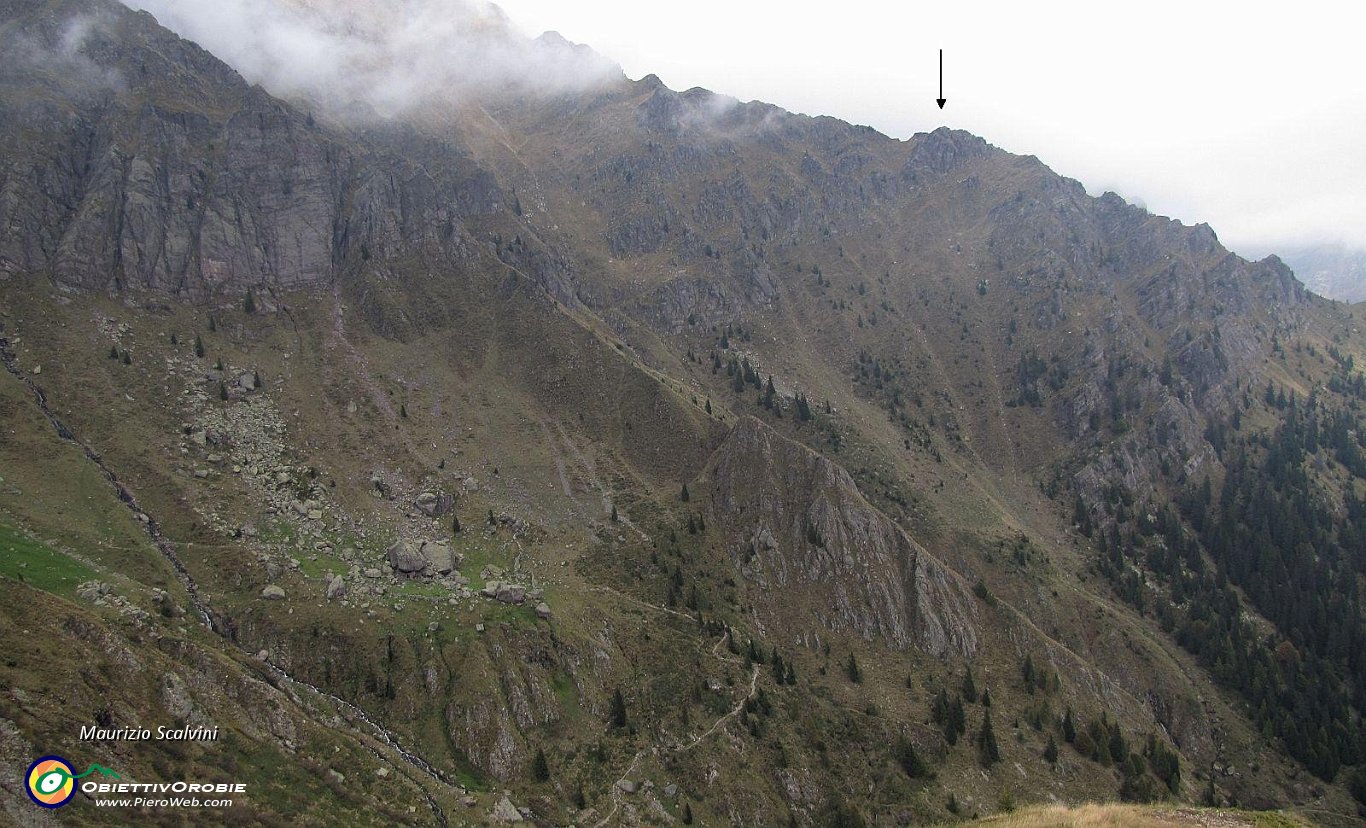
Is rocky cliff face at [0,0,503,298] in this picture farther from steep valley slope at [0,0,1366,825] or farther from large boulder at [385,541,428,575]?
large boulder at [385,541,428,575]

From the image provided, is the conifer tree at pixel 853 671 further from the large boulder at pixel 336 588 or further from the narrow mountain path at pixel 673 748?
the large boulder at pixel 336 588

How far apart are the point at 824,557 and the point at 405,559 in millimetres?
69706

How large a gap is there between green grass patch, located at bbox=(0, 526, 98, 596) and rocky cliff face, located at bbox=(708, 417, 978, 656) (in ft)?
296

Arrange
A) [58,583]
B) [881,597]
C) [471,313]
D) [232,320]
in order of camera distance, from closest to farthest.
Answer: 1. [58,583]
2. [881,597]
3. [232,320]
4. [471,313]

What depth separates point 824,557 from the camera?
403 ft

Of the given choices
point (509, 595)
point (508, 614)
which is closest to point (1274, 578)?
point (509, 595)

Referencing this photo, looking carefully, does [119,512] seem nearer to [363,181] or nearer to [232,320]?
[232,320]

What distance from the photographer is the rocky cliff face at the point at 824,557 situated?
11631 cm

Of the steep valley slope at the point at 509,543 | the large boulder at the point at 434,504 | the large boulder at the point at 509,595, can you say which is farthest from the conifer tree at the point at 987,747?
the large boulder at the point at 434,504

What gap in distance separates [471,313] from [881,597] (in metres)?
112

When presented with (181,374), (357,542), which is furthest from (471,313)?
(357,542)

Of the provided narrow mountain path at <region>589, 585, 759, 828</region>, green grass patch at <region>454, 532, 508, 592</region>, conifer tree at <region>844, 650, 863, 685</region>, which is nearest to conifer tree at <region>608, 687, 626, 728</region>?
narrow mountain path at <region>589, 585, 759, 828</region>

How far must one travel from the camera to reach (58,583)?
2822 inches

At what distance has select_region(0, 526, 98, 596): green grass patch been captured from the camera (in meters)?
70.5
